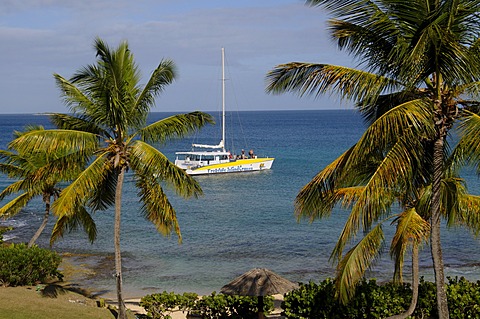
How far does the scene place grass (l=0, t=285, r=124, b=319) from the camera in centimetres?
1359

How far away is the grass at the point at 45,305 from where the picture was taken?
1359 cm

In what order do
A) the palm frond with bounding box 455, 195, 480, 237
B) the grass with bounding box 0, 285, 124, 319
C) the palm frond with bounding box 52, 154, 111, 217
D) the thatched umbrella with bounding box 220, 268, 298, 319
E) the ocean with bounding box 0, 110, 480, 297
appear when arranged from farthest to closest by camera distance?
the ocean with bounding box 0, 110, 480, 297 → the grass with bounding box 0, 285, 124, 319 → the thatched umbrella with bounding box 220, 268, 298, 319 → the palm frond with bounding box 52, 154, 111, 217 → the palm frond with bounding box 455, 195, 480, 237

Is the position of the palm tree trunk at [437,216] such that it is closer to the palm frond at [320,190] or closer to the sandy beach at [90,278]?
the palm frond at [320,190]

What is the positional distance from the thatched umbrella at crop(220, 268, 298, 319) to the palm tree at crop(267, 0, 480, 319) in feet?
13.5

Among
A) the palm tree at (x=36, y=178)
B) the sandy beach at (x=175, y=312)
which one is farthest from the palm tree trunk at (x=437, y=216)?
the palm tree at (x=36, y=178)

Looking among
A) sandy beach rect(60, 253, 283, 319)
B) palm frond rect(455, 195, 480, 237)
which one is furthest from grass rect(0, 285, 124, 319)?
palm frond rect(455, 195, 480, 237)

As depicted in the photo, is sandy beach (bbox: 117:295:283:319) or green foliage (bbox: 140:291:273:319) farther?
sandy beach (bbox: 117:295:283:319)

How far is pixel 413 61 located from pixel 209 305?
8593mm

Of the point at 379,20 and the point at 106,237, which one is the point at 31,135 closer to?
the point at 379,20

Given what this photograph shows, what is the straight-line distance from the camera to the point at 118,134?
1353 centimetres

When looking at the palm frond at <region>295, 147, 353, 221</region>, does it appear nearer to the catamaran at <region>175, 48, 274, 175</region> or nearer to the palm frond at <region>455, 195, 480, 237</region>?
the palm frond at <region>455, 195, 480, 237</region>

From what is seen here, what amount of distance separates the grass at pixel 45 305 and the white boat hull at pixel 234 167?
43.6 metres

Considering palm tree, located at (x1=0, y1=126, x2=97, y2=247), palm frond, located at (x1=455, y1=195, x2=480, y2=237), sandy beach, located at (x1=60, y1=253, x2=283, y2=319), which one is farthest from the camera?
sandy beach, located at (x1=60, y1=253, x2=283, y2=319)

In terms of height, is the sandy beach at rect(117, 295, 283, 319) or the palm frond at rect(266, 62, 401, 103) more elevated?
the palm frond at rect(266, 62, 401, 103)
